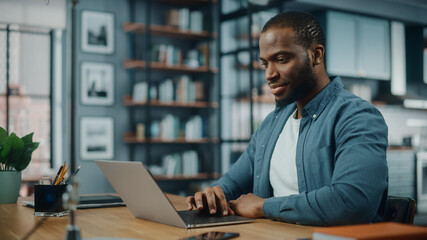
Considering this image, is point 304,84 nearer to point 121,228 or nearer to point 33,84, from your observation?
point 121,228

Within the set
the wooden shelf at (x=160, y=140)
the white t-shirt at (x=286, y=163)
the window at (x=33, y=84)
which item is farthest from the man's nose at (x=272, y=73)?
the window at (x=33, y=84)

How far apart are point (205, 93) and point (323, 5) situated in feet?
6.34

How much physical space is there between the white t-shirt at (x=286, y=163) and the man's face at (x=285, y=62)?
19cm

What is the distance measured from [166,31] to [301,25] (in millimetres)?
4005

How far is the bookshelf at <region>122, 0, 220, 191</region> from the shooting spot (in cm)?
537

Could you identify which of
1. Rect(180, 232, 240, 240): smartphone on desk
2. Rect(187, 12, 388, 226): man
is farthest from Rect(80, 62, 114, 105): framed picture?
Rect(180, 232, 240, 240): smartphone on desk

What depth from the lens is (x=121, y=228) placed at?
4.02ft

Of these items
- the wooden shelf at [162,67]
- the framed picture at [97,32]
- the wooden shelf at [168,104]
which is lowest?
the wooden shelf at [168,104]

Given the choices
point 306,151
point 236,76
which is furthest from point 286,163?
point 236,76

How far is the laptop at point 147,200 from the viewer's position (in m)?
1.17

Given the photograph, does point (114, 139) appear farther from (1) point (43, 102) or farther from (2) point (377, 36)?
(2) point (377, 36)

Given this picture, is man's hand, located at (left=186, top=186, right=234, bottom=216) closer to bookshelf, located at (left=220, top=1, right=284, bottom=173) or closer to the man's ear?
the man's ear

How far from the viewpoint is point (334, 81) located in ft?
5.43

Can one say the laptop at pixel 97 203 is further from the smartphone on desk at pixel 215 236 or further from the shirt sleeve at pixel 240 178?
the smartphone on desk at pixel 215 236
